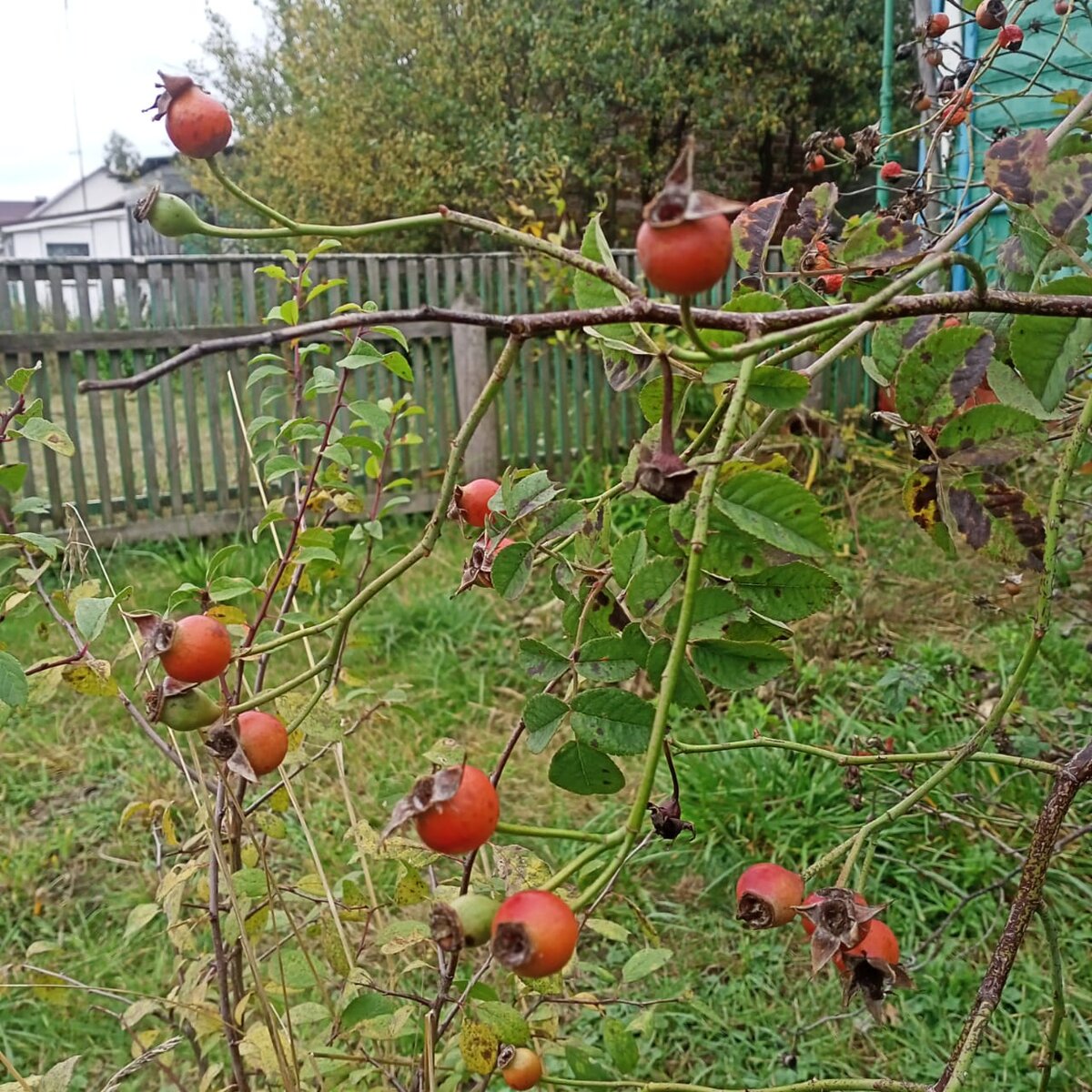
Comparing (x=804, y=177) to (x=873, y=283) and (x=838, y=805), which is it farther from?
(x=873, y=283)

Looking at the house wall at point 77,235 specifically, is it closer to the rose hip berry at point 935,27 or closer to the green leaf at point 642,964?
the rose hip berry at point 935,27

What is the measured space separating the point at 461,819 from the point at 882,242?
0.51 metres

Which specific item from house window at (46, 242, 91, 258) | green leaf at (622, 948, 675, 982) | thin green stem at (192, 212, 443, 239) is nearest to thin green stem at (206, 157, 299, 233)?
thin green stem at (192, 212, 443, 239)

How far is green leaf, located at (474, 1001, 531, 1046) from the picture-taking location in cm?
75

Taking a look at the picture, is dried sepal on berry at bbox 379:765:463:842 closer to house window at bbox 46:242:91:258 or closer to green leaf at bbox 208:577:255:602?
green leaf at bbox 208:577:255:602

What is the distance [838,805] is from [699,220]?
2081 millimetres

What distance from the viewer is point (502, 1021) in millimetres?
760

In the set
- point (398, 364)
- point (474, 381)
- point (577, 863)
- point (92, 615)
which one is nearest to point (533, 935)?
point (577, 863)

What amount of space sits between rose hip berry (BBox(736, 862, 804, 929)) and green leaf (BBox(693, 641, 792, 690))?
109 mm

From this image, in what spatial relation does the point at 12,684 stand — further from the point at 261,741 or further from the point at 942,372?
the point at 942,372

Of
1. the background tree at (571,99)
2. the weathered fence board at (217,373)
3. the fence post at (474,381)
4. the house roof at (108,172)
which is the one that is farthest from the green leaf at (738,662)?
the house roof at (108,172)

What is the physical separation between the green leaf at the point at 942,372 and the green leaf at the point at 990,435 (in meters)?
0.01

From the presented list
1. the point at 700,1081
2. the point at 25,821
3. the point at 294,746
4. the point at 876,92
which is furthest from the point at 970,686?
the point at 876,92

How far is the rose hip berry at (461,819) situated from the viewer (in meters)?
0.42
